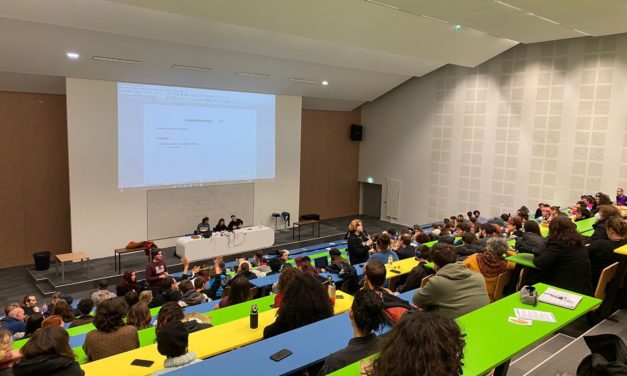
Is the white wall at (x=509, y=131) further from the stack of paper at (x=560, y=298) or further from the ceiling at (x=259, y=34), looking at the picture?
the stack of paper at (x=560, y=298)

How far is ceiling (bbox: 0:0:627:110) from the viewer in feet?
24.2

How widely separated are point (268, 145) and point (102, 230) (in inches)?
203

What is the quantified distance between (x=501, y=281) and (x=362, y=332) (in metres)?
2.74

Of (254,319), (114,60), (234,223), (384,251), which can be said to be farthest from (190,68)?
(254,319)

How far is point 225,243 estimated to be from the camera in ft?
36.8

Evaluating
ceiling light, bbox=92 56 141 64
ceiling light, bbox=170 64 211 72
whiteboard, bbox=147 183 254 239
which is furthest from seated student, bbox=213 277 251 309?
whiteboard, bbox=147 183 254 239

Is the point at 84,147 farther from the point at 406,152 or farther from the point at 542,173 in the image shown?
the point at 542,173

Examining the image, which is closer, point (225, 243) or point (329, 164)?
point (225, 243)

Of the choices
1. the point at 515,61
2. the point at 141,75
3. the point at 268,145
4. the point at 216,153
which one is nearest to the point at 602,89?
the point at 515,61

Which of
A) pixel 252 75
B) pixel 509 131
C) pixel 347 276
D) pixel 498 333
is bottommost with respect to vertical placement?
pixel 347 276

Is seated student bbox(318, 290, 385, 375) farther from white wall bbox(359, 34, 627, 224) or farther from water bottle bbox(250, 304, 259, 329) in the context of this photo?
white wall bbox(359, 34, 627, 224)

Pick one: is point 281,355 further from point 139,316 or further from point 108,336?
point 139,316

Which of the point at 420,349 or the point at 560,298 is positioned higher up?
the point at 420,349

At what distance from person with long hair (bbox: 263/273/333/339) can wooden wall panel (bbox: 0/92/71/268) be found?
9.50 metres
